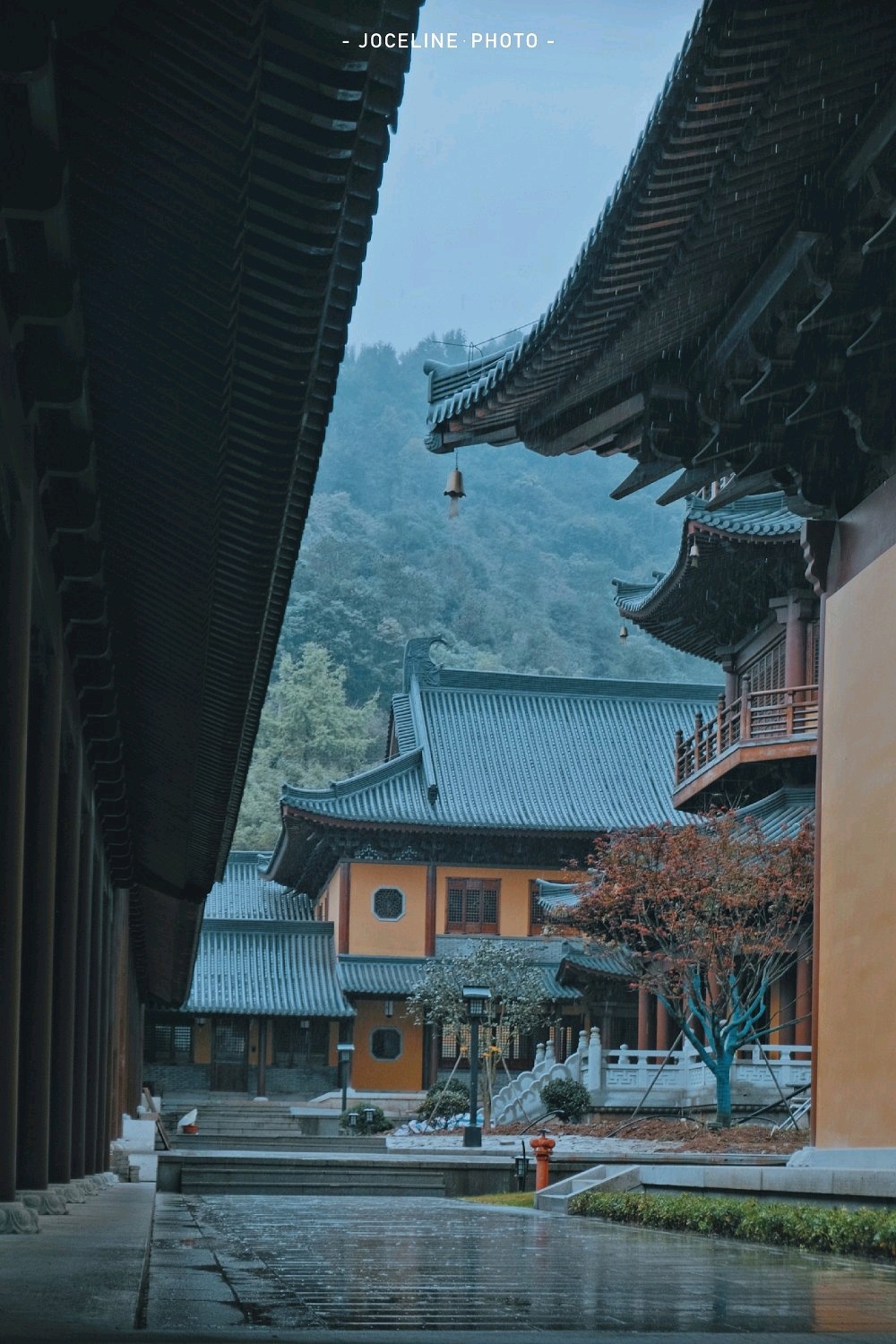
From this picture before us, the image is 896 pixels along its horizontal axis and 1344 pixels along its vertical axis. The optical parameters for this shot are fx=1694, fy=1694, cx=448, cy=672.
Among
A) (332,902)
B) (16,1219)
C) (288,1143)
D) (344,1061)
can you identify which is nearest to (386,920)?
(332,902)

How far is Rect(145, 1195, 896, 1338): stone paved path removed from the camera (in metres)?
5.64

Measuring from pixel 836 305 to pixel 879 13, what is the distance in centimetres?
255

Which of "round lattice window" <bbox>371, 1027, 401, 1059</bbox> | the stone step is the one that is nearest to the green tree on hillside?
"round lattice window" <bbox>371, 1027, 401, 1059</bbox>

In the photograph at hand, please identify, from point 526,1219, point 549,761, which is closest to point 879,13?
point 526,1219

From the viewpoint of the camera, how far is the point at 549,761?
4981 cm

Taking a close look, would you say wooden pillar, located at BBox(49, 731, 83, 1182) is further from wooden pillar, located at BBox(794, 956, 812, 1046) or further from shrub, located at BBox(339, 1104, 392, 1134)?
shrub, located at BBox(339, 1104, 392, 1134)

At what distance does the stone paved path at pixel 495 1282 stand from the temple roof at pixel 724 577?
17074 mm

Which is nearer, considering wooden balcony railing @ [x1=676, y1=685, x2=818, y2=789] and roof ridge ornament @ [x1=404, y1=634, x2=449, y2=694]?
wooden balcony railing @ [x1=676, y1=685, x2=818, y2=789]

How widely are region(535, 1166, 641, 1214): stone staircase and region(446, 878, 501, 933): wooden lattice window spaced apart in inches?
1114

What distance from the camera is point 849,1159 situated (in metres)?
11.8

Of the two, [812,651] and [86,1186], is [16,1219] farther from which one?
[812,651]

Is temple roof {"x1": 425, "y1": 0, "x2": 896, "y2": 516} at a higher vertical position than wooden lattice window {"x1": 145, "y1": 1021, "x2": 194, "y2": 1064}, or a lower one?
higher

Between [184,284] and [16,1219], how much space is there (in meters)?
4.44

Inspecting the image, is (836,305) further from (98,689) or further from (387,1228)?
(387,1228)
